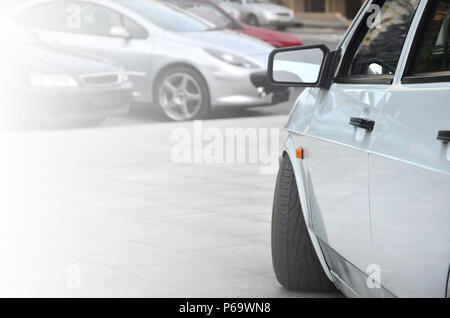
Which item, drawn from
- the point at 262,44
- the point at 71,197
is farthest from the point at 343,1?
the point at 71,197

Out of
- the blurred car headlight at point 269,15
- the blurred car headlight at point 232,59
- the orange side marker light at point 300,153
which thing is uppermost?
the orange side marker light at point 300,153

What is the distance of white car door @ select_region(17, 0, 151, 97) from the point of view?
1420 cm

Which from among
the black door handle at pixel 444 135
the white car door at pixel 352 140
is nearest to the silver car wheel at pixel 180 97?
the white car door at pixel 352 140

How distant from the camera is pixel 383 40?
4.08 meters

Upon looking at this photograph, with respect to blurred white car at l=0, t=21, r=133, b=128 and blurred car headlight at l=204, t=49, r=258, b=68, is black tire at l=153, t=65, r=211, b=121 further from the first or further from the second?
blurred white car at l=0, t=21, r=133, b=128

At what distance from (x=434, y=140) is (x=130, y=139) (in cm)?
907

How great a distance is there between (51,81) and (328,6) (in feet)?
117

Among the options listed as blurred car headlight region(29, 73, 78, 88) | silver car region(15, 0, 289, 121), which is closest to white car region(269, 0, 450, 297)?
blurred car headlight region(29, 73, 78, 88)

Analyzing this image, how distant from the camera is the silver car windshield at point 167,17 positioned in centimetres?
1470

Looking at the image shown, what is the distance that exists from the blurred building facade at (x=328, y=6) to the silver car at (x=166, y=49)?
3220 cm

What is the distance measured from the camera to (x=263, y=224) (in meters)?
6.83

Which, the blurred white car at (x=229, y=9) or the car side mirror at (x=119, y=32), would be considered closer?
the car side mirror at (x=119, y=32)

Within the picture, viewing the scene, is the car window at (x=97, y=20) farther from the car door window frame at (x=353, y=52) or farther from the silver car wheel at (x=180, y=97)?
the car door window frame at (x=353, y=52)

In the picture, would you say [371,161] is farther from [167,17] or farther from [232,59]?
[167,17]
